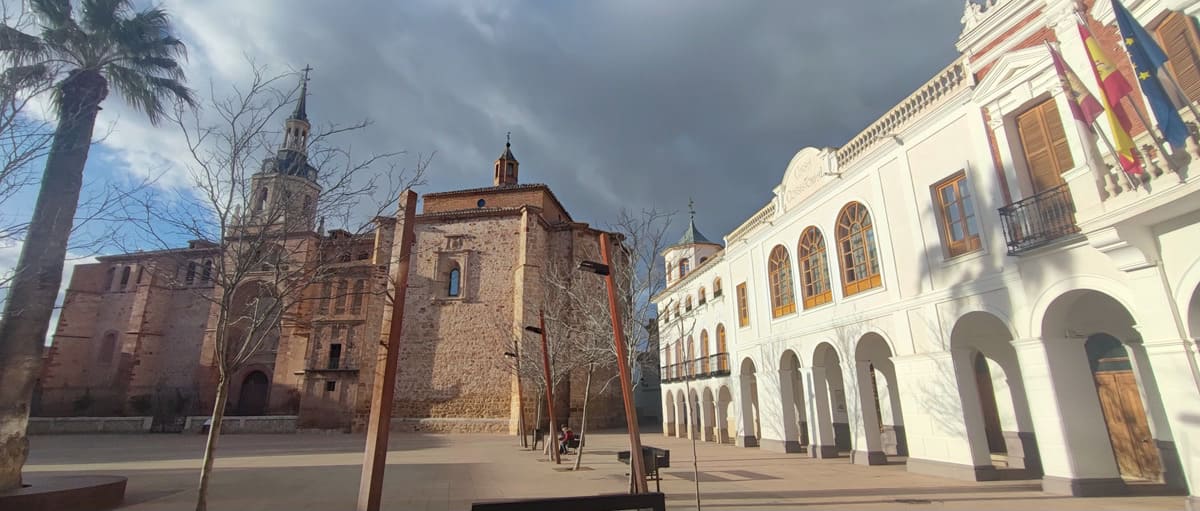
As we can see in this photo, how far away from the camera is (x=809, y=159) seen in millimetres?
13883

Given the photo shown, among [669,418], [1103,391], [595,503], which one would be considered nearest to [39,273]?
[595,503]

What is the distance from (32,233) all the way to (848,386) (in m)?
15.8

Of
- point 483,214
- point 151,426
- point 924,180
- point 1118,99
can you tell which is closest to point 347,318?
point 483,214

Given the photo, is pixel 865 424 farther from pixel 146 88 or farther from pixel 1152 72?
pixel 146 88

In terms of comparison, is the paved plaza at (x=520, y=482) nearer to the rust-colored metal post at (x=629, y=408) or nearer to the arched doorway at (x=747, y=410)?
the arched doorway at (x=747, y=410)

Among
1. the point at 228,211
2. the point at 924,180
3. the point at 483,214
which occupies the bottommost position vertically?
the point at 228,211

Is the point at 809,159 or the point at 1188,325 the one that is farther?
the point at 809,159

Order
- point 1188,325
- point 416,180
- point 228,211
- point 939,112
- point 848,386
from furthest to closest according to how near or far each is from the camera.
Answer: point 848,386 → point 939,112 → point 416,180 → point 228,211 → point 1188,325

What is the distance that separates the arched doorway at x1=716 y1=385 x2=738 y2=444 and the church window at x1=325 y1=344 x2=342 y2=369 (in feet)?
68.0

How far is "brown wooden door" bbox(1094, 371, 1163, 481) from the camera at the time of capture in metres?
8.31

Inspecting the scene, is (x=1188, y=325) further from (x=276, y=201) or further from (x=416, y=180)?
(x=276, y=201)

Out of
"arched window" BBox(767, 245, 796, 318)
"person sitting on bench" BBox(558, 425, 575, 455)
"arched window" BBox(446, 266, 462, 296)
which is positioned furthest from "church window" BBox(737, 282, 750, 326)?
"arched window" BBox(446, 266, 462, 296)

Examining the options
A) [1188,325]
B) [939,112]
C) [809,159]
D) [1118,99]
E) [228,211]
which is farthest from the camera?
[809,159]

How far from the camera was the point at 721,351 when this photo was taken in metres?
19.5
